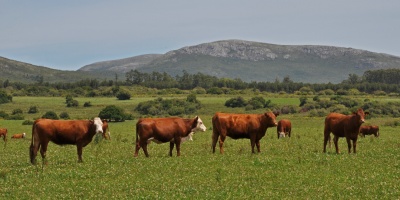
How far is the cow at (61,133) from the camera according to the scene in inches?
902

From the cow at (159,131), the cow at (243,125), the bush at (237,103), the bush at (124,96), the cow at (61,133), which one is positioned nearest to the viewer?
the cow at (61,133)

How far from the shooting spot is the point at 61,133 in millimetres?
23359

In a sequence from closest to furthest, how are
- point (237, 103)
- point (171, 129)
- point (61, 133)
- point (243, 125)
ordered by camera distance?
point (61, 133) → point (171, 129) → point (243, 125) → point (237, 103)

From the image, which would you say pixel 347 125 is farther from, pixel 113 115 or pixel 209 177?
pixel 113 115

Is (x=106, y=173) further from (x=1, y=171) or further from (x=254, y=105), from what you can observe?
(x=254, y=105)

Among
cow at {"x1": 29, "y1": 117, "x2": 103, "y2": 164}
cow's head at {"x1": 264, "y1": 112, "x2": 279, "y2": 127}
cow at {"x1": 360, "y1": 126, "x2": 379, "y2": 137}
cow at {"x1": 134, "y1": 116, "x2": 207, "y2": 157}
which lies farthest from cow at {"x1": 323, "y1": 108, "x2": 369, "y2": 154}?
cow at {"x1": 360, "y1": 126, "x2": 379, "y2": 137}

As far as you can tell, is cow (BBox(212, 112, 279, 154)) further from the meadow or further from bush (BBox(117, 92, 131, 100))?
bush (BBox(117, 92, 131, 100))

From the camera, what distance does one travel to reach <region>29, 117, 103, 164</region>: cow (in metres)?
22.9

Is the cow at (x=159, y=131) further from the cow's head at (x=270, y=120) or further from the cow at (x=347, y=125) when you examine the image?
the cow at (x=347, y=125)

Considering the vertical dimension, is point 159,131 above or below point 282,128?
above

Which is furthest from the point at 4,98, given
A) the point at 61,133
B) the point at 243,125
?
the point at 243,125

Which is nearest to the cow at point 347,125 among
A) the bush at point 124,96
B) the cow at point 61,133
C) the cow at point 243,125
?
the cow at point 243,125

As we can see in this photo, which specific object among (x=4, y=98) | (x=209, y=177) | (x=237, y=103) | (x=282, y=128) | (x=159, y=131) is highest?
(x=159, y=131)

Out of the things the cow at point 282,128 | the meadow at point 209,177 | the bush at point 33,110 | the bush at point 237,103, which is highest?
the meadow at point 209,177
